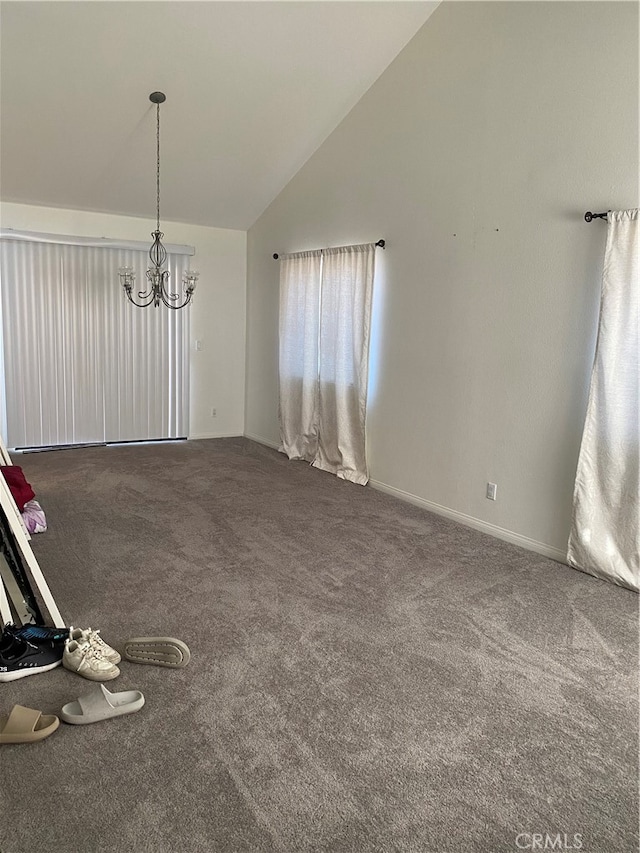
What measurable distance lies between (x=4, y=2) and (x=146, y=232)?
2.91 meters

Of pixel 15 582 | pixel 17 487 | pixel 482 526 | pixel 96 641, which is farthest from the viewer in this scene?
pixel 482 526

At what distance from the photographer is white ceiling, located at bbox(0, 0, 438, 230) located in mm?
3977

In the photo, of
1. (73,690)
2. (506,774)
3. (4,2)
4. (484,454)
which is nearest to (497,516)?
(484,454)

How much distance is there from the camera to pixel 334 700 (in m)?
2.20

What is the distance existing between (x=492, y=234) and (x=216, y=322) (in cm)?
395

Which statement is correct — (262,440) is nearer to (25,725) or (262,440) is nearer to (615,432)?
(615,432)

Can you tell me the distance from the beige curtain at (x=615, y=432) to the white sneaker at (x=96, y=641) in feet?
8.43

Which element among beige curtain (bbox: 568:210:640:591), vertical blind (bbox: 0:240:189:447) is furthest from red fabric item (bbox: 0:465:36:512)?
beige curtain (bbox: 568:210:640:591)

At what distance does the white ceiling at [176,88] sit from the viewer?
3.98 metres

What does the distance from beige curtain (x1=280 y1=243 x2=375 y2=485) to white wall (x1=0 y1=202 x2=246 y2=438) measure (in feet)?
3.80

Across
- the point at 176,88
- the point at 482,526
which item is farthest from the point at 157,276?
the point at 482,526

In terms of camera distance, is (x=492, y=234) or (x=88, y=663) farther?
(x=492, y=234)

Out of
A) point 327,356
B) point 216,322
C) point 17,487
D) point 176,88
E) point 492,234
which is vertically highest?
point 176,88

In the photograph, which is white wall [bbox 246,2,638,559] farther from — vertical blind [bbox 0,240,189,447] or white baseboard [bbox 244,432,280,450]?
vertical blind [bbox 0,240,189,447]
